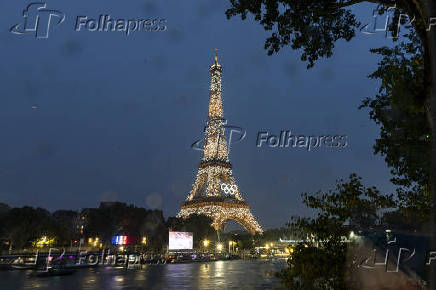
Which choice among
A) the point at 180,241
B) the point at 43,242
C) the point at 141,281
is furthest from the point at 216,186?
the point at 141,281

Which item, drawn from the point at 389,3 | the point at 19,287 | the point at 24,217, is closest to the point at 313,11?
the point at 389,3

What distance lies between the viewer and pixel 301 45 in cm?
907

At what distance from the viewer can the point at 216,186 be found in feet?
276

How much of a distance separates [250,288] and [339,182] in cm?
1515

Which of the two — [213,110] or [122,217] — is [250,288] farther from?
[213,110]

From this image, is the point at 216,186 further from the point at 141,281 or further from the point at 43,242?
the point at 141,281

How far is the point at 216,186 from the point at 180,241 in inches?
1077

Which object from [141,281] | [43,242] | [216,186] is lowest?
Answer: [43,242]

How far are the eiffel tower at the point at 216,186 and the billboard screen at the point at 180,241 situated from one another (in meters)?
21.1

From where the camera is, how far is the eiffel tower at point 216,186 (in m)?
81.1

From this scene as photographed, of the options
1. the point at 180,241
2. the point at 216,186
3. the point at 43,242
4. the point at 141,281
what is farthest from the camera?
the point at 216,186

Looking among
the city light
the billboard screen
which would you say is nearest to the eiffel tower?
the billboard screen

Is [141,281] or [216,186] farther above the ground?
[216,186]

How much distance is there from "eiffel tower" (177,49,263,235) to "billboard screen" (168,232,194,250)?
69.4 feet
